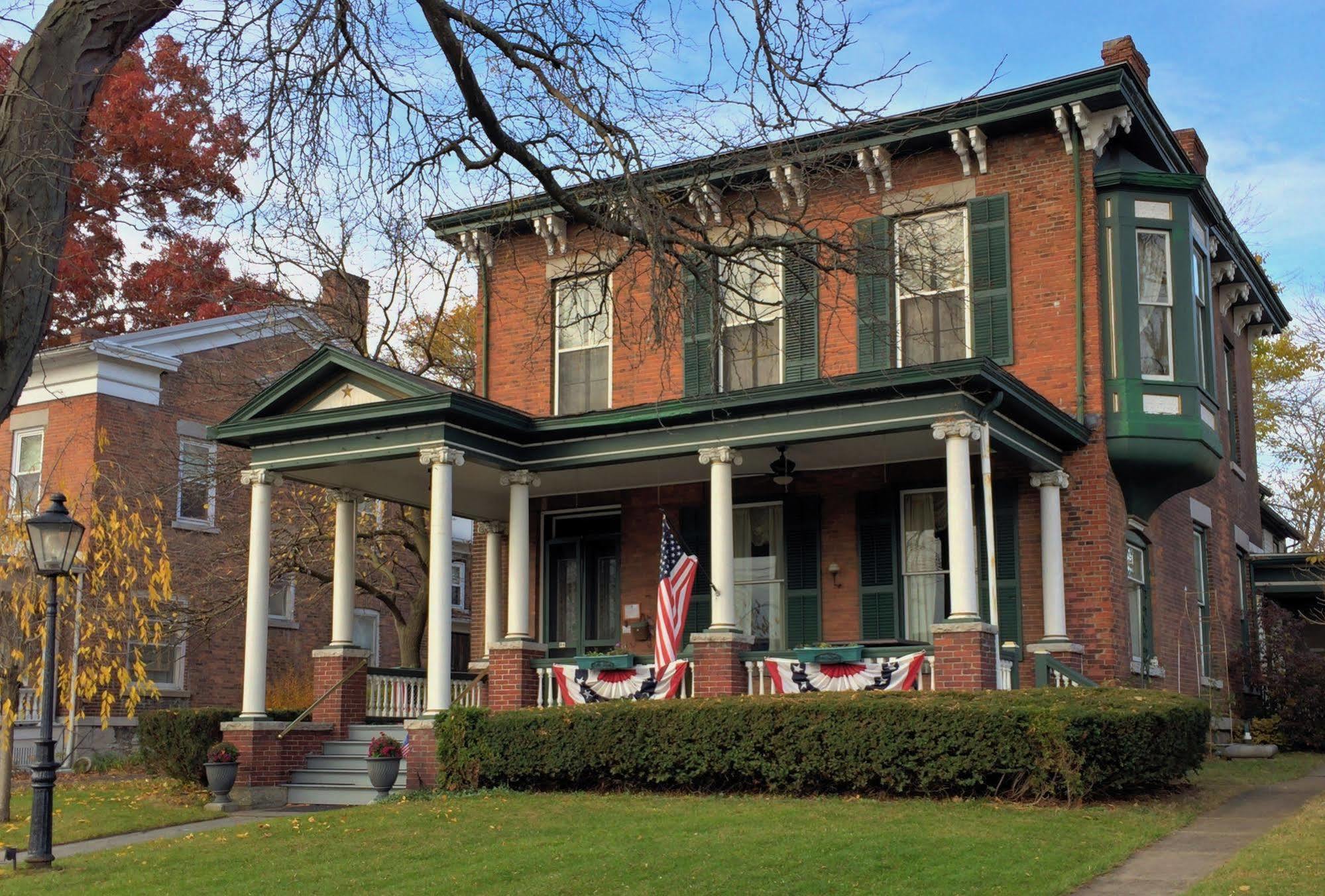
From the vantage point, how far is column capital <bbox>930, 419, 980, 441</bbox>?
14891mm

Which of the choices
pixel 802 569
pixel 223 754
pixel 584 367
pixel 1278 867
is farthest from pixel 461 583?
pixel 1278 867

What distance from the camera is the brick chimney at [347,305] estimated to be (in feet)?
77.7

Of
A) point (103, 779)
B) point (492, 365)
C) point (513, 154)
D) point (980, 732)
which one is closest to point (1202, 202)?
point (980, 732)

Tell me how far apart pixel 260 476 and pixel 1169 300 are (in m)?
12.0

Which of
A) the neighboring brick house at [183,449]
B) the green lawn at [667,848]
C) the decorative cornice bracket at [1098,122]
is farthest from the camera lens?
the neighboring brick house at [183,449]

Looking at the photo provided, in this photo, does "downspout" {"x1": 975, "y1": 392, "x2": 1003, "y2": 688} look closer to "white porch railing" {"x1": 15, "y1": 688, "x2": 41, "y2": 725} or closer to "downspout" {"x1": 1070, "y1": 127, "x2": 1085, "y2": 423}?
"downspout" {"x1": 1070, "y1": 127, "x2": 1085, "y2": 423}

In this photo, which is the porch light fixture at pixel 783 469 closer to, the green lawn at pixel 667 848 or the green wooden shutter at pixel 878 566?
the green wooden shutter at pixel 878 566

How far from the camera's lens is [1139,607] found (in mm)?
18516

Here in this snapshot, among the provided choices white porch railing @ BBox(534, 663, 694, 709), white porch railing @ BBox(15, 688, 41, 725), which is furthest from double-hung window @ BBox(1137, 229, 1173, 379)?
white porch railing @ BBox(15, 688, 41, 725)

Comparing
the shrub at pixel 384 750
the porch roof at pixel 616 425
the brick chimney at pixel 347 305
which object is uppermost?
the brick chimney at pixel 347 305

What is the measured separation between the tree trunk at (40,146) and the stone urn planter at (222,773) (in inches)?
440

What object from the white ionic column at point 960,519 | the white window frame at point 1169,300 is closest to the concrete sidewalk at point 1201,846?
the white ionic column at point 960,519

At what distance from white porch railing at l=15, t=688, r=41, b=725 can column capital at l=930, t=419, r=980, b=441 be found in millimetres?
16746

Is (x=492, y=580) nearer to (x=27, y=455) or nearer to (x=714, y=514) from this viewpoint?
(x=714, y=514)
